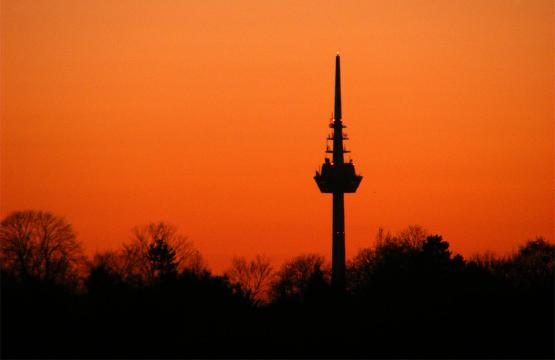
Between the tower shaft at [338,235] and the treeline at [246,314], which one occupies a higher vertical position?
the tower shaft at [338,235]

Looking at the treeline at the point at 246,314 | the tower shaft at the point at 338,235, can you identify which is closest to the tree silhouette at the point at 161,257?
the treeline at the point at 246,314

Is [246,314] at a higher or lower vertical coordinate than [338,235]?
lower

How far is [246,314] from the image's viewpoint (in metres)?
110

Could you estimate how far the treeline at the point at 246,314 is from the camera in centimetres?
8431

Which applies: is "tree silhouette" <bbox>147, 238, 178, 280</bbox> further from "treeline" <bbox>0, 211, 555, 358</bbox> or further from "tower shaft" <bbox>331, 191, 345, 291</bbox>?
"tower shaft" <bbox>331, 191, 345, 291</bbox>

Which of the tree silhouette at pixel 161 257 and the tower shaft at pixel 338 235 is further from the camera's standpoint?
the tower shaft at pixel 338 235

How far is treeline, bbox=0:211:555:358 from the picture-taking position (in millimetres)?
84312

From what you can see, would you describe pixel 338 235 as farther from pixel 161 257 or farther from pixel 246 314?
pixel 246 314

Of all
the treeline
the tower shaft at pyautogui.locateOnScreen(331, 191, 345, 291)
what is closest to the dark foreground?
the treeline

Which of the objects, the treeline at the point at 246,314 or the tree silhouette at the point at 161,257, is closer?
the treeline at the point at 246,314

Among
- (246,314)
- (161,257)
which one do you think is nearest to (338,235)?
(161,257)

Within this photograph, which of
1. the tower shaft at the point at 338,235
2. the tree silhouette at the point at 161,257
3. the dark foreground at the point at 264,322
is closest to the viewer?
the dark foreground at the point at 264,322

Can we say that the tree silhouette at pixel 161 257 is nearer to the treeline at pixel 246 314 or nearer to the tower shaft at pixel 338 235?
the treeline at pixel 246 314

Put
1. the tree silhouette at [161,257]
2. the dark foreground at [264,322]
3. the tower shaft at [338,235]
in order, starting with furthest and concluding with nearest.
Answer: the tower shaft at [338,235], the tree silhouette at [161,257], the dark foreground at [264,322]
